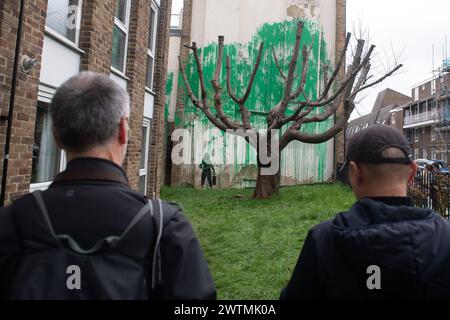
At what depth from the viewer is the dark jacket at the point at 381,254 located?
53.6 inches

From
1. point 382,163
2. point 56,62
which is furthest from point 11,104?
point 382,163

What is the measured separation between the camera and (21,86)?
3.78 metres

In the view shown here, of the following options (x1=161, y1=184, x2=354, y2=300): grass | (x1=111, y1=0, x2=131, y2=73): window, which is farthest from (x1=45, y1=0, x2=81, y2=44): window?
(x1=161, y1=184, x2=354, y2=300): grass

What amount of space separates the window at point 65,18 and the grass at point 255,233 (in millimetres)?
3802

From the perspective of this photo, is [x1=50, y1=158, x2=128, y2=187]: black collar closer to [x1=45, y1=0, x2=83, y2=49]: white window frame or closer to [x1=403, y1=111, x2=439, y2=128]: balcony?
[x1=45, y1=0, x2=83, y2=49]: white window frame

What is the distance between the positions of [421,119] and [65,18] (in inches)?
1899

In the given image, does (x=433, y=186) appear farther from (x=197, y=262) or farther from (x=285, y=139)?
(x=197, y=262)

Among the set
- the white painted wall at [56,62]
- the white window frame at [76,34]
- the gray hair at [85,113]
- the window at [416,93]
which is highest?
the window at [416,93]

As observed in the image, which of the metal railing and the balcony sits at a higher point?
the balcony

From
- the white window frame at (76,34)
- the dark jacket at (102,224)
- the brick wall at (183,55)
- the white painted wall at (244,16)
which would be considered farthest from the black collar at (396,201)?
the white painted wall at (244,16)

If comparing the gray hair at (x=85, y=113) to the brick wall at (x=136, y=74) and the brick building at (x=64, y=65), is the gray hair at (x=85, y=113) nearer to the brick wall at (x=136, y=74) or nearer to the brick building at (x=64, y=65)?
the brick building at (x=64, y=65)

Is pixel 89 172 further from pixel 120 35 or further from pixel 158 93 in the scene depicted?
pixel 158 93

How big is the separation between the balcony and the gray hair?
44140 millimetres

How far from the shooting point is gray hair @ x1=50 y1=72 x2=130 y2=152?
133 cm
